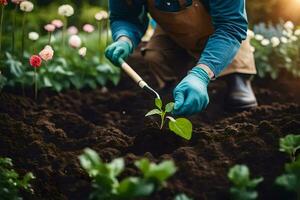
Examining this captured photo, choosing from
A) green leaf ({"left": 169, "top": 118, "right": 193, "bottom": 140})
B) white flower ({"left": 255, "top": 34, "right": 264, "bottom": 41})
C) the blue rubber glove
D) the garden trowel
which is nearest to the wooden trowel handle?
the garden trowel

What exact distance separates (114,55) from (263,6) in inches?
80.6

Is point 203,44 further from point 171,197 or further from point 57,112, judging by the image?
point 171,197

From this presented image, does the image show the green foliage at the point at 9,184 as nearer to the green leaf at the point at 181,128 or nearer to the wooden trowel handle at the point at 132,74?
the green leaf at the point at 181,128

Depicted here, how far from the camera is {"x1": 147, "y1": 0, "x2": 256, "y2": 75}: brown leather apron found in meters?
3.11

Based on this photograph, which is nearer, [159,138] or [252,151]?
[252,151]

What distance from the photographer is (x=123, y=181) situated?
183cm

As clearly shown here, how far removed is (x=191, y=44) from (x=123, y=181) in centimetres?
163

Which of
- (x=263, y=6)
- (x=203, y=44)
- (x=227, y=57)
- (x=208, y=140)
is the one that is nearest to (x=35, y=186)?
(x=208, y=140)

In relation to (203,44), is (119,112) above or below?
below

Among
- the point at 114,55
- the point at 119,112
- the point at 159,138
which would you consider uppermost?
the point at 114,55

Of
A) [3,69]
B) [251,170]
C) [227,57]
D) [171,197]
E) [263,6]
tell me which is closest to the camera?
[171,197]

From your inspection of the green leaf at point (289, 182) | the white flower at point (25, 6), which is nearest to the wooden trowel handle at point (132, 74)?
the white flower at point (25, 6)

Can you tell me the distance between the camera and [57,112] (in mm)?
3229

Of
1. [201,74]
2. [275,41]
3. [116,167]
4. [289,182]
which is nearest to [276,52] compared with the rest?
[275,41]
